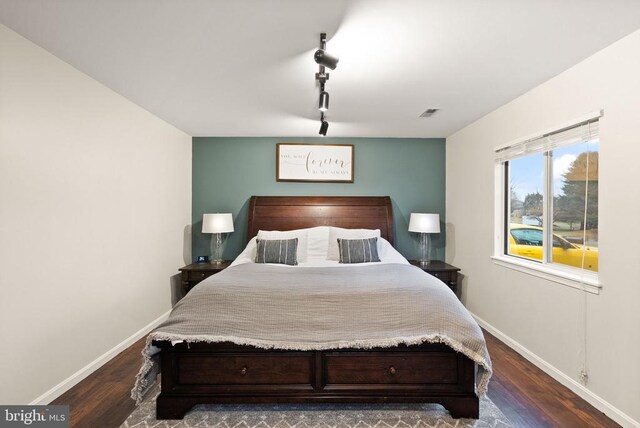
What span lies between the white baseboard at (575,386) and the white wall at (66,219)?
12.2ft

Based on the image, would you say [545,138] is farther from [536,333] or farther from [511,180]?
[536,333]

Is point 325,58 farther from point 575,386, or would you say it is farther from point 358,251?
point 575,386

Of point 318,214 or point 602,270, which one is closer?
point 602,270

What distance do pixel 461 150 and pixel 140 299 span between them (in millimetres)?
4136

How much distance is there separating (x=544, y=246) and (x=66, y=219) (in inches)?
154

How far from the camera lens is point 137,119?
3086mm

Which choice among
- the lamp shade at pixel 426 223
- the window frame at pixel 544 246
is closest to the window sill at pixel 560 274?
the window frame at pixel 544 246

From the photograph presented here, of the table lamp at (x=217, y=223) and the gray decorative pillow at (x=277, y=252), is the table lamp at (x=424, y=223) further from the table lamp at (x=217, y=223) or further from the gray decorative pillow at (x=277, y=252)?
the table lamp at (x=217, y=223)

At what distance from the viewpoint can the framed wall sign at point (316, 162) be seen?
168 inches

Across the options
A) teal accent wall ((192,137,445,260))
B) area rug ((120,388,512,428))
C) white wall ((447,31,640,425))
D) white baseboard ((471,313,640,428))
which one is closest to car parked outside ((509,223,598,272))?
white wall ((447,31,640,425))

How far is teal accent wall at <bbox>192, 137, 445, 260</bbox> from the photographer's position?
14.0 ft

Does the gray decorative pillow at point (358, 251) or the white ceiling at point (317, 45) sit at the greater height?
the white ceiling at point (317, 45)

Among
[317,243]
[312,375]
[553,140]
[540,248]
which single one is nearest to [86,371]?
[312,375]

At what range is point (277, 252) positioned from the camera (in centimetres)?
337
